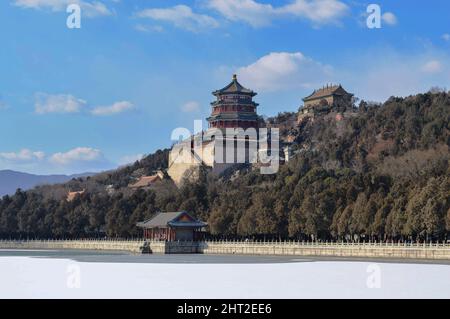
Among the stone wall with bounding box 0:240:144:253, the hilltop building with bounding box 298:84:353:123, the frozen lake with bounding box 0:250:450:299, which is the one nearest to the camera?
the frozen lake with bounding box 0:250:450:299

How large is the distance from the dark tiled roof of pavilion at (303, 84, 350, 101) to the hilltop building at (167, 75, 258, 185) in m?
22.9

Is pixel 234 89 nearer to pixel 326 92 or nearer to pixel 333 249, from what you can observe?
pixel 326 92

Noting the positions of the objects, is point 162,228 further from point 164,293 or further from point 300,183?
point 164,293

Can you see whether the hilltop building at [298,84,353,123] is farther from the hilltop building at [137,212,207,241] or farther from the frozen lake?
the frozen lake

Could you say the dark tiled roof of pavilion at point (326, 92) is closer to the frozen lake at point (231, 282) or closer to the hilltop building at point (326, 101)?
the hilltop building at point (326, 101)

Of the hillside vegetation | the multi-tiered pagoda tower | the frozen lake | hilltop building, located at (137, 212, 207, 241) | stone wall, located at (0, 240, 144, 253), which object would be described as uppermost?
the multi-tiered pagoda tower

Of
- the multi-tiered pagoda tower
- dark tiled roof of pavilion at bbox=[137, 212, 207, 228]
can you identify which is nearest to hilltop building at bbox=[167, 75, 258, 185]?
the multi-tiered pagoda tower

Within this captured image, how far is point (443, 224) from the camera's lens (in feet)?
163

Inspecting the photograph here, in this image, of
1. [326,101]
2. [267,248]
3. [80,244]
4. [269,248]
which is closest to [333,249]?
[269,248]

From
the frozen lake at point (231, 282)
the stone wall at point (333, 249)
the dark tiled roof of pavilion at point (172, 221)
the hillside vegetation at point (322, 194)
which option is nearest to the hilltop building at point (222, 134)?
the hillside vegetation at point (322, 194)

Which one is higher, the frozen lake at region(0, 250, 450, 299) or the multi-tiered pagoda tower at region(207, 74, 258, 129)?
the multi-tiered pagoda tower at region(207, 74, 258, 129)

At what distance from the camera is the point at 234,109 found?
353ft

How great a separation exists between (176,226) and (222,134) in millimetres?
32961

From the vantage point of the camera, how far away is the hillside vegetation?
180 ft
